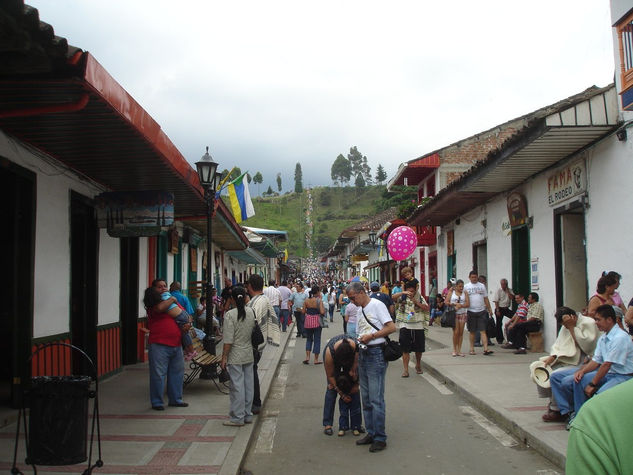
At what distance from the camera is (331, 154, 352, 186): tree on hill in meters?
167

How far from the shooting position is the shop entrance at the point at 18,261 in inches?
269

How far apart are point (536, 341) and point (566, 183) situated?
3.58 m

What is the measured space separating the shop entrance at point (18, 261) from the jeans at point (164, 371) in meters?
1.46

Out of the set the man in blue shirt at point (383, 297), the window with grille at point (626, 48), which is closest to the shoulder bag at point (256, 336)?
the man in blue shirt at point (383, 297)

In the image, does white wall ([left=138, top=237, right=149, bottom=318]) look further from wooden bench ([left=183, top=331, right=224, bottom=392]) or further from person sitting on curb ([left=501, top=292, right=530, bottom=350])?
person sitting on curb ([left=501, top=292, right=530, bottom=350])

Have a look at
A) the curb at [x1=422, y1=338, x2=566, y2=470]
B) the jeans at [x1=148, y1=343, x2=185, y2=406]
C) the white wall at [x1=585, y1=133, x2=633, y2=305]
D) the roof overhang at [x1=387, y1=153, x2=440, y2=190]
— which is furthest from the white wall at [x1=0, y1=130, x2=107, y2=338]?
the roof overhang at [x1=387, y1=153, x2=440, y2=190]

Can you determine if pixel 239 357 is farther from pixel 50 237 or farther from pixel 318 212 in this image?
pixel 318 212

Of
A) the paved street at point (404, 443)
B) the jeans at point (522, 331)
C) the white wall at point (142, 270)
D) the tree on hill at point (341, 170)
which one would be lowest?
the paved street at point (404, 443)

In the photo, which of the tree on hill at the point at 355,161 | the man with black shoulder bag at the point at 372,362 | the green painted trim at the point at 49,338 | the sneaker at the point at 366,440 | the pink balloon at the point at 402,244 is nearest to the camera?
the man with black shoulder bag at the point at 372,362

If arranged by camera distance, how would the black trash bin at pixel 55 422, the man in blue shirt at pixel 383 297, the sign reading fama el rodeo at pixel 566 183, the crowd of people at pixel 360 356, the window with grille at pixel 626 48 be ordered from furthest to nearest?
the sign reading fama el rodeo at pixel 566 183 < the man in blue shirt at pixel 383 297 < the window with grille at pixel 626 48 < the crowd of people at pixel 360 356 < the black trash bin at pixel 55 422

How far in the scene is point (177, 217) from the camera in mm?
12836

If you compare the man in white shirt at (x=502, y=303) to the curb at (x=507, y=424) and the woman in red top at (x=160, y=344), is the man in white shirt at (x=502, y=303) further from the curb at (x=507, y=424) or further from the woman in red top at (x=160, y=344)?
the woman in red top at (x=160, y=344)

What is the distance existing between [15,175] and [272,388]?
508 cm

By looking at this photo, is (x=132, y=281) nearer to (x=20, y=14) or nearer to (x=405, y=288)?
(x=405, y=288)
